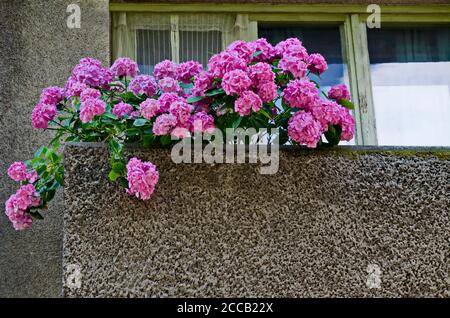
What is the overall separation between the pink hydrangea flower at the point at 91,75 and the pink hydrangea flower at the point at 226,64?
546 millimetres

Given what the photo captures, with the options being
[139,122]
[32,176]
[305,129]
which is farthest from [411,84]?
[32,176]

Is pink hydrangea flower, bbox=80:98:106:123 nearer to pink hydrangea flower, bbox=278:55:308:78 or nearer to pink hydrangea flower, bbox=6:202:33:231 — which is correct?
pink hydrangea flower, bbox=6:202:33:231

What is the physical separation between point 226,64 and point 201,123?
0.28 metres

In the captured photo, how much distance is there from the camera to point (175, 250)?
3.01 m

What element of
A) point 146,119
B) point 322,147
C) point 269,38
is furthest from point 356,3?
point 146,119

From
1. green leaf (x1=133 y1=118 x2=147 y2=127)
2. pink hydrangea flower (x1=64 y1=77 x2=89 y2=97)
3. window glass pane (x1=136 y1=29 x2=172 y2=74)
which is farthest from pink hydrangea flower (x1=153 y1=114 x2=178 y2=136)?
window glass pane (x1=136 y1=29 x2=172 y2=74)

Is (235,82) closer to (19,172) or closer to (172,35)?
(19,172)

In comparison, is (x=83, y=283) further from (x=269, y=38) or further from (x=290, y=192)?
(x=269, y=38)

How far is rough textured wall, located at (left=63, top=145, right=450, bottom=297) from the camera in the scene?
2.98 meters

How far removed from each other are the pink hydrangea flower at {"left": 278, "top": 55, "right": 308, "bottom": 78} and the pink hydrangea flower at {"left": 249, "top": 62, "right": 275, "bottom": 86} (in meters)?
0.14

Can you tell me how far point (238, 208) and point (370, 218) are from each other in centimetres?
59

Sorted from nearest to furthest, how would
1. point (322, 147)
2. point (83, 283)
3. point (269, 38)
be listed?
point (83, 283), point (322, 147), point (269, 38)

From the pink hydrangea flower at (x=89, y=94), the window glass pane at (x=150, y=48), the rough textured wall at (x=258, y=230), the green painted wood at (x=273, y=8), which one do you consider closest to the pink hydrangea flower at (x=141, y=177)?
the rough textured wall at (x=258, y=230)
